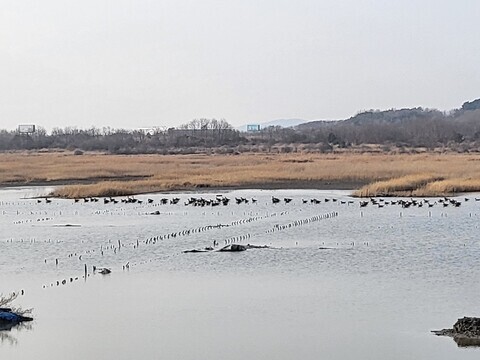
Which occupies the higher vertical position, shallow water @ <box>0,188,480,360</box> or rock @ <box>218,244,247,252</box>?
rock @ <box>218,244,247,252</box>

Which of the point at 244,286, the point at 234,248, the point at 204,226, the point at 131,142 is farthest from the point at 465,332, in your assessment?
the point at 131,142

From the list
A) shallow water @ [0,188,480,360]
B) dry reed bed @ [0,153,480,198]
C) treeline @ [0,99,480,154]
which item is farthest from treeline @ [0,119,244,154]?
shallow water @ [0,188,480,360]

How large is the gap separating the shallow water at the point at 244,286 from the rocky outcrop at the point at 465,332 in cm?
33

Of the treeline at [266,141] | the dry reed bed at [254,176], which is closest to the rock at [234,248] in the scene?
the dry reed bed at [254,176]

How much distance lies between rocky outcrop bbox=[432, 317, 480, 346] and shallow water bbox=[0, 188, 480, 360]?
0.33 meters

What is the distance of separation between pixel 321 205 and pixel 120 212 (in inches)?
351

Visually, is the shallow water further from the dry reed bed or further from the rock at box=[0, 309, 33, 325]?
the dry reed bed

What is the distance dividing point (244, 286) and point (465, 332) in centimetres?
630

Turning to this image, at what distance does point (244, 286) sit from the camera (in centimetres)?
2047

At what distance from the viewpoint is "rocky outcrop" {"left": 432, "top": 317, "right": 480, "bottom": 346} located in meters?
15.0

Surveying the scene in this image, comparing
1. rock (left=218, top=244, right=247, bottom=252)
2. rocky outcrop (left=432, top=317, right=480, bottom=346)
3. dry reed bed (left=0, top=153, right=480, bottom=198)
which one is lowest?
rocky outcrop (left=432, top=317, right=480, bottom=346)

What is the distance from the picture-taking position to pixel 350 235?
29.8 meters

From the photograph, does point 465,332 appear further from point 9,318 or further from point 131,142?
point 131,142

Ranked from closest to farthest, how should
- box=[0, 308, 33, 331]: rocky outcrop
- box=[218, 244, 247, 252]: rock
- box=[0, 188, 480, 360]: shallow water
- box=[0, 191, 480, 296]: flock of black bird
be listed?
box=[0, 188, 480, 360]: shallow water, box=[0, 308, 33, 331]: rocky outcrop, box=[0, 191, 480, 296]: flock of black bird, box=[218, 244, 247, 252]: rock
